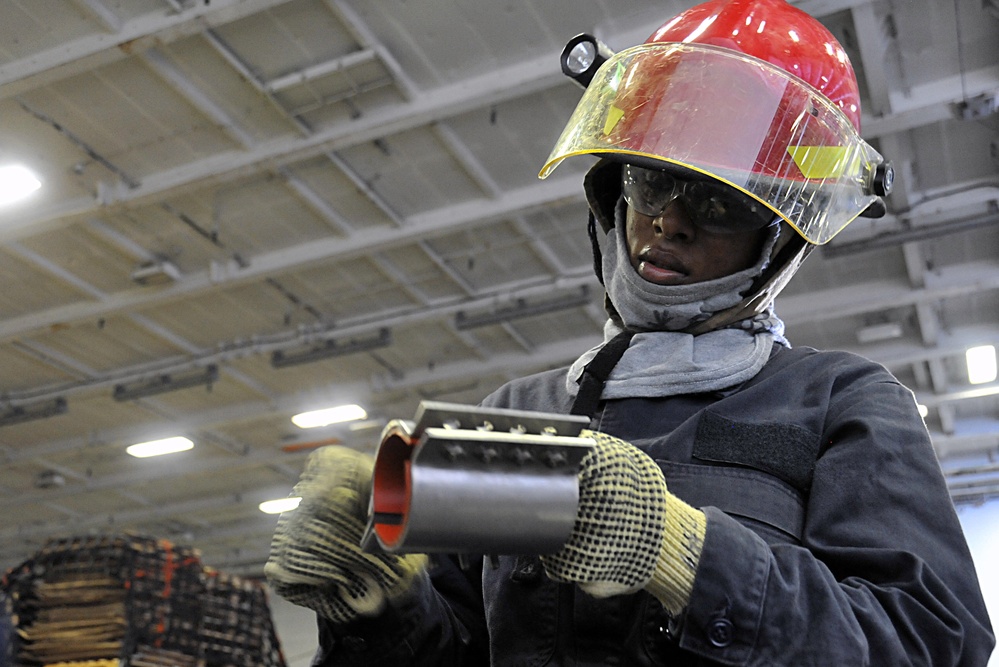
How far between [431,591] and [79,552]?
8.66 feet

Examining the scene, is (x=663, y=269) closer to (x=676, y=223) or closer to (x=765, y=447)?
(x=676, y=223)

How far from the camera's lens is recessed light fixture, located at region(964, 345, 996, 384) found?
12469mm

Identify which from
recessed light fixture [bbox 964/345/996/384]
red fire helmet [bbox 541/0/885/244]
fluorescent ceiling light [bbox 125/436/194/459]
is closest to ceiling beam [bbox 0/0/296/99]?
red fire helmet [bbox 541/0/885/244]

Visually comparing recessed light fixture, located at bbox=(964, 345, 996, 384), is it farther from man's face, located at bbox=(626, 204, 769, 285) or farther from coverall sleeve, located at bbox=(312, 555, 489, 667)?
coverall sleeve, located at bbox=(312, 555, 489, 667)

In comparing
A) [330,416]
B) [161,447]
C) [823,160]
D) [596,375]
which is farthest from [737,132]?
[161,447]

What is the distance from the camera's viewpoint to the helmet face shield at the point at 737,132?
1.80m

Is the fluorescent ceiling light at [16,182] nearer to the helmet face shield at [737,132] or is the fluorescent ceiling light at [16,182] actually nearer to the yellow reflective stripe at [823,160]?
the helmet face shield at [737,132]

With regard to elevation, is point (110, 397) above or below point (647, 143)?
above

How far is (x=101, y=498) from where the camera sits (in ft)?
62.4

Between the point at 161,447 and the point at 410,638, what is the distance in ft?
50.9

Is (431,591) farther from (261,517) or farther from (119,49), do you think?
(261,517)

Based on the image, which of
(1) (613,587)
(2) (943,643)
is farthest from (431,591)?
(2) (943,643)

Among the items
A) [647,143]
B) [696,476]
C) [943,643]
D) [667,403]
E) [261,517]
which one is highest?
[261,517]

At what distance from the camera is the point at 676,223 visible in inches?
70.1
